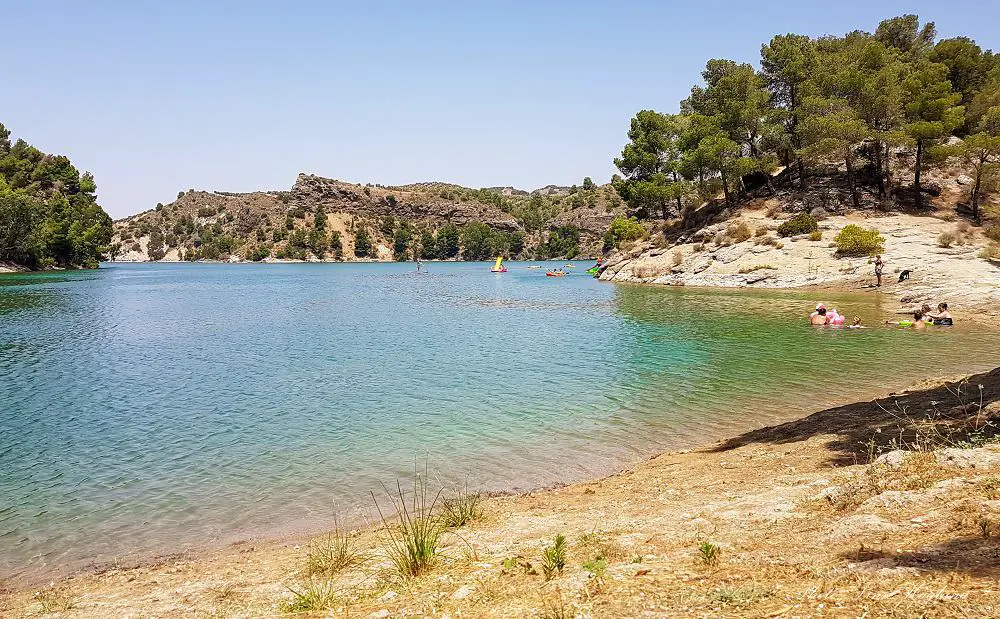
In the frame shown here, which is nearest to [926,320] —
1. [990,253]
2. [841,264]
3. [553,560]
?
[990,253]

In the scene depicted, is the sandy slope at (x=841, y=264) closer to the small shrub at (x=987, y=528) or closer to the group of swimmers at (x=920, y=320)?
the group of swimmers at (x=920, y=320)

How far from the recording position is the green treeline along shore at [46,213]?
347 feet

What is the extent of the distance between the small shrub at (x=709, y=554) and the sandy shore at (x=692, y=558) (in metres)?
0.03

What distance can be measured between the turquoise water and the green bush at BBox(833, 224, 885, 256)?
21.5m

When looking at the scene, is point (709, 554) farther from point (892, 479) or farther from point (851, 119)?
point (851, 119)

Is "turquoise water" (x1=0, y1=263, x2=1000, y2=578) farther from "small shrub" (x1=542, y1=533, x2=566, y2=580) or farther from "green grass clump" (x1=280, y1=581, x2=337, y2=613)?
"small shrub" (x1=542, y1=533, x2=566, y2=580)

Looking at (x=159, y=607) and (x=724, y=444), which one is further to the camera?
(x=724, y=444)

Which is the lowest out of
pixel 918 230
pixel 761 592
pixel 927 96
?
pixel 761 592

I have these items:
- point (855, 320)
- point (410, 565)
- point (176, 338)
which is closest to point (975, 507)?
point (410, 565)

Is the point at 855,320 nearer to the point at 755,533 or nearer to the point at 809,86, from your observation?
the point at 755,533

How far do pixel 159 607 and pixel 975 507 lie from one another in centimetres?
949

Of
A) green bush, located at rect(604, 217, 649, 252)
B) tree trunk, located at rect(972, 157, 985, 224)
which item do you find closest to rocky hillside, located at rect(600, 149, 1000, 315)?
tree trunk, located at rect(972, 157, 985, 224)

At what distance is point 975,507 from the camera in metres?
6.43

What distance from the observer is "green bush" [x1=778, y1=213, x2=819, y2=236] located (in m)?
62.7
